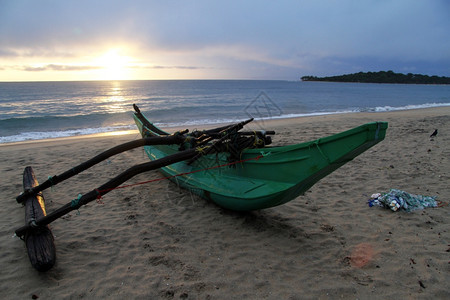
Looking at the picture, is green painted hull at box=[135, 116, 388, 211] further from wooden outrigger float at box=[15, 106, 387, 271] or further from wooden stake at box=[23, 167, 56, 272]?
wooden stake at box=[23, 167, 56, 272]

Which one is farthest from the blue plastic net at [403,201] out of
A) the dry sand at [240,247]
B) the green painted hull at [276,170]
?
the green painted hull at [276,170]

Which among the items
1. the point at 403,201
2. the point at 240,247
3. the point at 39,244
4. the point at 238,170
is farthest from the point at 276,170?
the point at 39,244

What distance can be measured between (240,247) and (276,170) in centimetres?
121

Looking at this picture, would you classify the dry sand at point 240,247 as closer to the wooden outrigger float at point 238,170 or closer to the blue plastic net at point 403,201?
the blue plastic net at point 403,201

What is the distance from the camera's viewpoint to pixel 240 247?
3.69 m

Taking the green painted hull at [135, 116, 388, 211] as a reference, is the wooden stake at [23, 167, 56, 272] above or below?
below

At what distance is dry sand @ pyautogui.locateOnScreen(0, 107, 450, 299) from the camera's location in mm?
2932

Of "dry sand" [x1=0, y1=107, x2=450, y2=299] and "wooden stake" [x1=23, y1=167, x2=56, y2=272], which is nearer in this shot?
"dry sand" [x1=0, y1=107, x2=450, y2=299]

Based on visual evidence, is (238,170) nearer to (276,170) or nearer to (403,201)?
(276,170)

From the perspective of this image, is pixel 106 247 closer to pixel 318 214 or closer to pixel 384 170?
pixel 318 214

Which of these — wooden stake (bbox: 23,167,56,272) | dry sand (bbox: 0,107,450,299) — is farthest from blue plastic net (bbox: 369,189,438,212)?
wooden stake (bbox: 23,167,56,272)

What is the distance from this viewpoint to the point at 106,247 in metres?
3.73

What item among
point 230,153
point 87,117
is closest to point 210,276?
point 230,153

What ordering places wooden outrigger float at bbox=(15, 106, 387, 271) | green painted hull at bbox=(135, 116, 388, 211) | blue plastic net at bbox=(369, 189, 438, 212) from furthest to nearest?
1. blue plastic net at bbox=(369, 189, 438, 212)
2. wooden outrigger float at bbox=(15, 106, 387, 271)
3. green painted hull at bbox=(135, 116, 388, 211)
